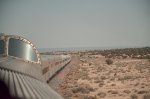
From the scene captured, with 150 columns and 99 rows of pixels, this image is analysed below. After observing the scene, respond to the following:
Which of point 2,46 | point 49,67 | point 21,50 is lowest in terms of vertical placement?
point 49,67

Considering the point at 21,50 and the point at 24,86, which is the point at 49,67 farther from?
the point at 24,86

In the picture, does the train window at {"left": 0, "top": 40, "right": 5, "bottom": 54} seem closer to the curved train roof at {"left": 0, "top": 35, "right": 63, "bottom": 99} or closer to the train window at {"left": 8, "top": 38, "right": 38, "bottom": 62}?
the train window at {"left": 8, "top": 38, "right": 38, "bottom": 62}

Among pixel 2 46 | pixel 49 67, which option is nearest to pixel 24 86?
pixel 2 46

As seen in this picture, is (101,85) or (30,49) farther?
Result: (101,85)

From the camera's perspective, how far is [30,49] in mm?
10281

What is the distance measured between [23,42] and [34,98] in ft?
22.3

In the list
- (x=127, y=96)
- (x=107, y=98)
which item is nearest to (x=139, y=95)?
Result: (x=127, y=96)

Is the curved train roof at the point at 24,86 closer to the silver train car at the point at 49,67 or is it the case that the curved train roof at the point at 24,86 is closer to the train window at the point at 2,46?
the train window at the point at 2,46

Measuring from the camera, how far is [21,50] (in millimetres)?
9422

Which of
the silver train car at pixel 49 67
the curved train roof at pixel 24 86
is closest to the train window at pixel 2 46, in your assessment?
the curved train roof at pixel 24 86

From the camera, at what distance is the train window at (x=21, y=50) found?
355 inches

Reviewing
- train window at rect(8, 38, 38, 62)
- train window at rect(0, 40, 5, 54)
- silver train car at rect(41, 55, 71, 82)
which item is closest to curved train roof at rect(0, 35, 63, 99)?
train window at rect(0, 40, 5, 54)

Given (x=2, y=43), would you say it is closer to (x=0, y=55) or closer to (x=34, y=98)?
(x=0, y=55)

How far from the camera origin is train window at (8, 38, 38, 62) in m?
9.02
